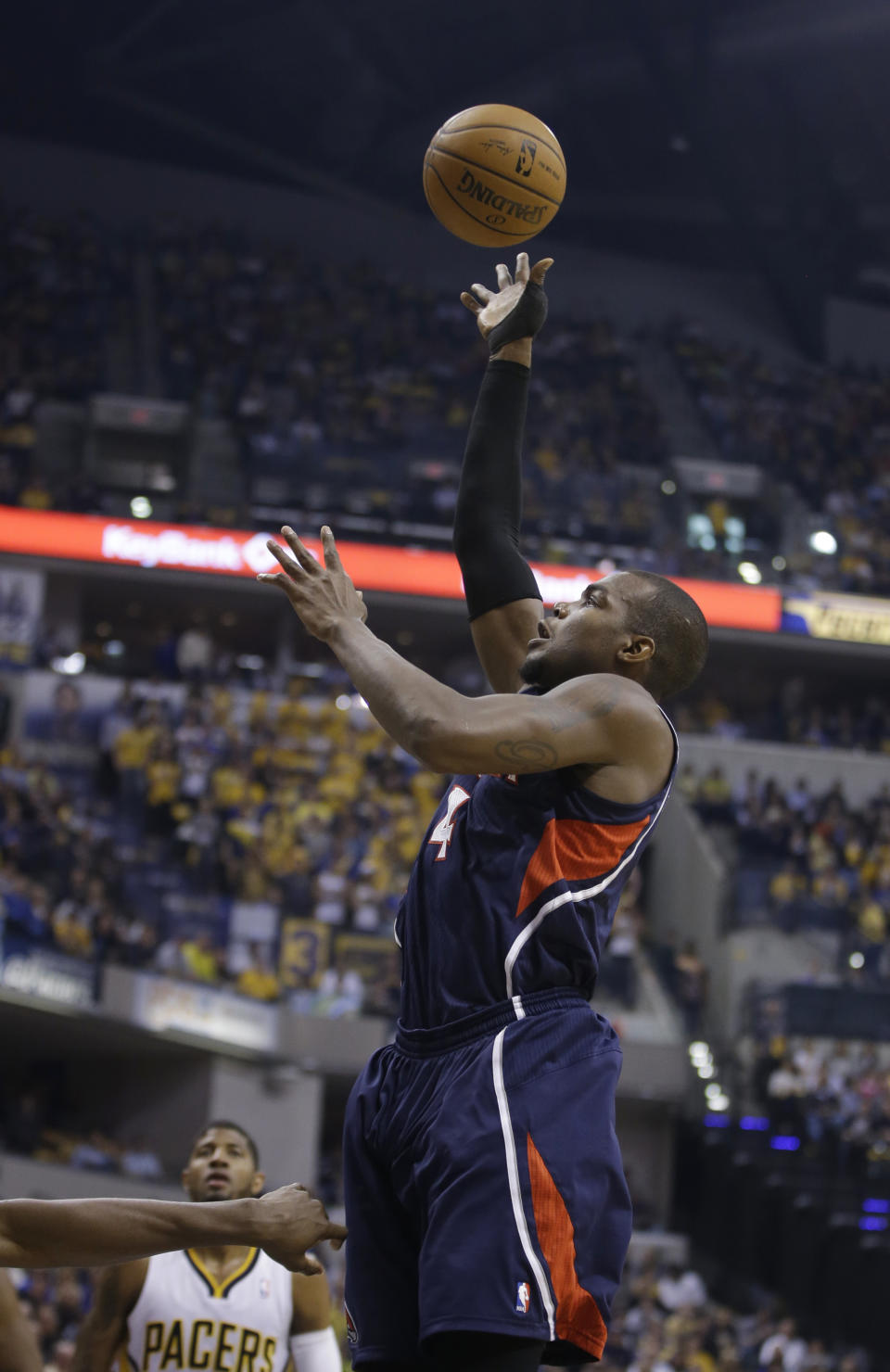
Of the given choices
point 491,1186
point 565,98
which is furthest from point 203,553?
point 491,1186

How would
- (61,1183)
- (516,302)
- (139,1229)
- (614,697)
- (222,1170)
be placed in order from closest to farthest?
(139,1229)
(614,697)
(516,302)
(222,1170)
(61,1183)

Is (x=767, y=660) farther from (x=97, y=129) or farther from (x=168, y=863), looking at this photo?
(x=97, y=129)

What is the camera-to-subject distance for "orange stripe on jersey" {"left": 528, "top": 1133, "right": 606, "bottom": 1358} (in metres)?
2.69

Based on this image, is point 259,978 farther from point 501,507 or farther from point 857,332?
point 857,332

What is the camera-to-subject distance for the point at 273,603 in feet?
80.3

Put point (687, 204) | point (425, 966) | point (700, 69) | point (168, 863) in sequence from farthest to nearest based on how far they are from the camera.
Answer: point (687, 204)
point (700, 69)
point (168, 863)
point (425, 966)

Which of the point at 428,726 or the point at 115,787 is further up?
the point at 115,787

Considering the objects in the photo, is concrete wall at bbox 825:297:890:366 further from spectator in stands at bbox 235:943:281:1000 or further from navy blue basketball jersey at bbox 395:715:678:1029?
navy blue basketball jersey at bbox 395:715:678:1029

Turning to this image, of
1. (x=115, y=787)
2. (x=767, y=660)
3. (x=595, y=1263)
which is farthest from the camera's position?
(x=767, y=660)

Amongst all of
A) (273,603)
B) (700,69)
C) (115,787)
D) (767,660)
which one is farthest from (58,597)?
(700,69)

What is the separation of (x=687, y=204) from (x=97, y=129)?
38.1ft

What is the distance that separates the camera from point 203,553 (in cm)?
2272

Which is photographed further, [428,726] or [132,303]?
[132,303]

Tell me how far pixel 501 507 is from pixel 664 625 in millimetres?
589
